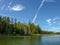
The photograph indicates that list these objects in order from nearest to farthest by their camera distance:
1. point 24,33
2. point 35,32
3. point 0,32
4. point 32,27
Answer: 1. point 0,32
2. point 24,33
3. point 32,27
4. point 35,32

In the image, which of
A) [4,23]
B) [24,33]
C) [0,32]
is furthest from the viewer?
[24,33]

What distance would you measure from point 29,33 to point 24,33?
7303 mm

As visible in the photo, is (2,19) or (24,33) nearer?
(2,19)

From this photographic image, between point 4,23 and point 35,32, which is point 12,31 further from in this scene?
point 35,32

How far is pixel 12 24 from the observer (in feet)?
344

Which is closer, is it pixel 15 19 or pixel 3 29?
pixel 3 29

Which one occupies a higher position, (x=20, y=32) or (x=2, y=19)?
→ (x=2, y=19)

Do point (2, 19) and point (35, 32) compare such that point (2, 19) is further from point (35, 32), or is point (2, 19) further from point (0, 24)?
point (35, 32)

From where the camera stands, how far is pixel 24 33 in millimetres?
107938

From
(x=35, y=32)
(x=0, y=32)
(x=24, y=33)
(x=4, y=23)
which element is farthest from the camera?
(x=35, y=32)

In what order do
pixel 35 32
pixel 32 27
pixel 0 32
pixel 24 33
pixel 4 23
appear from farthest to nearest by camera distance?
pixel 35 32
pixel 32 27
pixel 24 33
pixel 4 23
pixel 0 32

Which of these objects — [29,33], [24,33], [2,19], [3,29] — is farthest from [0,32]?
[29,33]

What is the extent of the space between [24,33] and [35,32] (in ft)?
62.5

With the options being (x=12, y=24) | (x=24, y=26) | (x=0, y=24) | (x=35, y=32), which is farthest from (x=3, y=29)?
(x=35, y=32)
